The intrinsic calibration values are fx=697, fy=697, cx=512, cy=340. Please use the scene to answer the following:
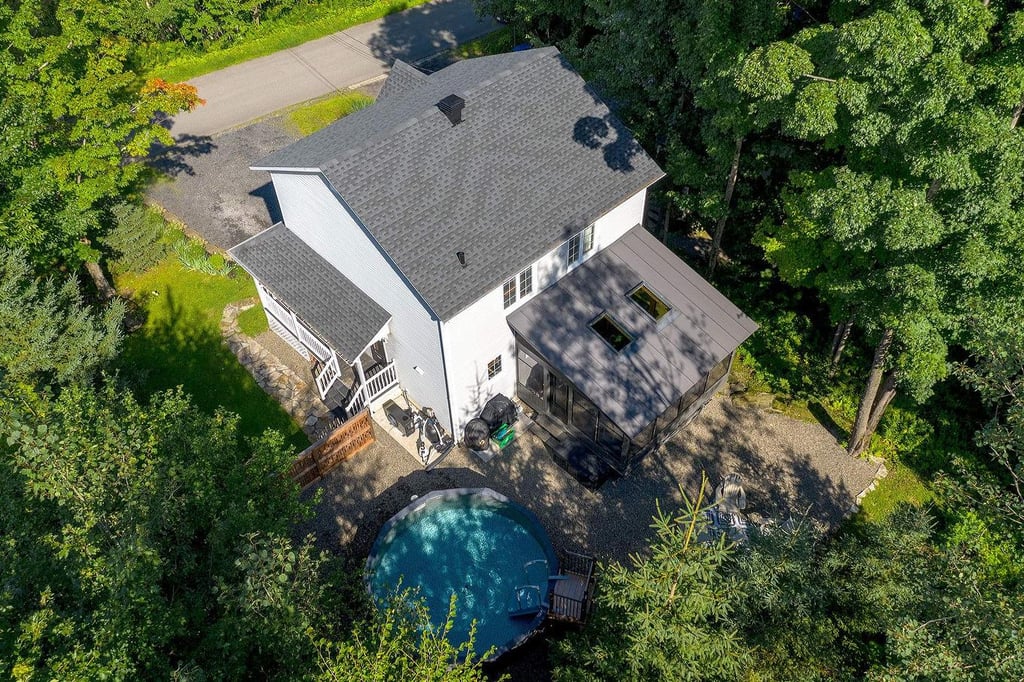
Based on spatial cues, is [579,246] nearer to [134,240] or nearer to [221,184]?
[134,240]

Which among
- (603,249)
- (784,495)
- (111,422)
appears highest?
(111,422)

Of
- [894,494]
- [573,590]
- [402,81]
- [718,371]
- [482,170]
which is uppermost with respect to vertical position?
[482,170]

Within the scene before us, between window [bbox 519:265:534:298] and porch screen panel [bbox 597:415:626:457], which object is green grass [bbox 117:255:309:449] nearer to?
window [bbox 519:265:534:298]

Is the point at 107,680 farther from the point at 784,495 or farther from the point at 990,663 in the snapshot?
the point at 784,495

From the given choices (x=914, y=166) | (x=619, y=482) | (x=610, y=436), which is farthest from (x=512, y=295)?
(x=914, y=166)

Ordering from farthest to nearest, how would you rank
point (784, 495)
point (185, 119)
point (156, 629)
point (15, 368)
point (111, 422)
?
point (185, 119) < point (784, 495) < point (15, 368) < point (111, 422) < point (156, 629)

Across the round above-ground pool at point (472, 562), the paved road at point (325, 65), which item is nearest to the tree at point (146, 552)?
the round above-ground pool at point (472, 562)

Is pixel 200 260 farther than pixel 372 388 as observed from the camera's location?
Yes

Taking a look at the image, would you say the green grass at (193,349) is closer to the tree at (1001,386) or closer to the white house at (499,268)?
the white house at (499,268)

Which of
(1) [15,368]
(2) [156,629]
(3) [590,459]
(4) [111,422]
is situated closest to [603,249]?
(3) [590,459]
